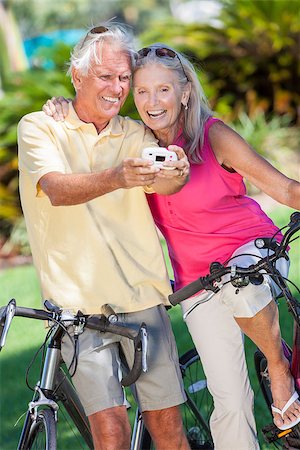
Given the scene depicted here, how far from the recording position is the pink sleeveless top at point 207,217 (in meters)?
4.09

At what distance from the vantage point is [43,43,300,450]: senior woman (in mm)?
4039

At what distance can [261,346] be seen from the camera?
4027 millimetres

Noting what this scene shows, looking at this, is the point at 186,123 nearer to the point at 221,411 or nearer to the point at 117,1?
the point at 221,411

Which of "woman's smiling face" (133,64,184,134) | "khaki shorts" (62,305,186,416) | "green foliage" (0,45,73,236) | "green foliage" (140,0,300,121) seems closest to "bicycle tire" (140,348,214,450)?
"khaki shorts" (62,305,186,416)

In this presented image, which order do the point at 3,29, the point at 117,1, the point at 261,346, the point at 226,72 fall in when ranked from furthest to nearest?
the point at 117,1
the point at 3,29
the point at 226,72
the point at 261,346

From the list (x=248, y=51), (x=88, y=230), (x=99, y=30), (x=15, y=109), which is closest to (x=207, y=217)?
(x=88, y=230)

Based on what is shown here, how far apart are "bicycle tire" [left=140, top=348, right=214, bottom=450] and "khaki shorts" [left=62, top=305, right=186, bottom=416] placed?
39 centimetres

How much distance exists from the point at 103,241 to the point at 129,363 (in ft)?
1.84

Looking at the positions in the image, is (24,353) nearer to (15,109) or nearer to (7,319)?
(7,319)

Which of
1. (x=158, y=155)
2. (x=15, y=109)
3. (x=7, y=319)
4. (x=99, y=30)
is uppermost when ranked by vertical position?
(x=15, y=109)

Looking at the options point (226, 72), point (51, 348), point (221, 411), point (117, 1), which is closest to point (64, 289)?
point (51, 348)

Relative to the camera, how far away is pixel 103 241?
4.09m

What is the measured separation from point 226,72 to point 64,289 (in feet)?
38.6

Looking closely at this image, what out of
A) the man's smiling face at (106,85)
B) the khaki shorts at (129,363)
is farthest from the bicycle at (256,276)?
the man's smiling face at (106,85)
